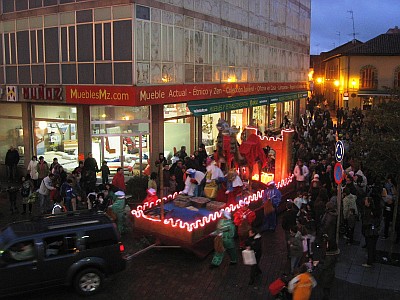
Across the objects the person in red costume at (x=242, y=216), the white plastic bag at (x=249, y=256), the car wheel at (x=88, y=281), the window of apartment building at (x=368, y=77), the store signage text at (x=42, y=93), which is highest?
the window of apartment building at (x=368, y=77)

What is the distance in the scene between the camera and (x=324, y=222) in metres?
11.5

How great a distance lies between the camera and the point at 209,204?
1274 centimetres

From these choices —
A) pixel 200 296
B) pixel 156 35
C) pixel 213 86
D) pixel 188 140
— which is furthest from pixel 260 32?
pixel 200 296

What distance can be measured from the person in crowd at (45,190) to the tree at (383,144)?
9431 millimetres

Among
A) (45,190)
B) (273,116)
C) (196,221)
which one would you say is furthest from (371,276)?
(273,116)

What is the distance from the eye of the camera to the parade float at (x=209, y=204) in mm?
11531

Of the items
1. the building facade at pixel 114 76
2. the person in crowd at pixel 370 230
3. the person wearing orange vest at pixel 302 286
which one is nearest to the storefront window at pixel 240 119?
the building facade at pixel 114 76

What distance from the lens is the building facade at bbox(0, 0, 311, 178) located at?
18.0 metres

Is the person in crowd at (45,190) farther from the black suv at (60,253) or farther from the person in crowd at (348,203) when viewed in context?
the person in crowd at (348,203)

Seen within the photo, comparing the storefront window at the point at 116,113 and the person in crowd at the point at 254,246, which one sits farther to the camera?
the storefront window at the point at 116,113

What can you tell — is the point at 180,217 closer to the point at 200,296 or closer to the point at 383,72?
the point at 200,296

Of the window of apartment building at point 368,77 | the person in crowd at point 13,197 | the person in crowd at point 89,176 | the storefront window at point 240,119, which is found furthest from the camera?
the window of apartment building at point 368,77

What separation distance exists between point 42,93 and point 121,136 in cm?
392

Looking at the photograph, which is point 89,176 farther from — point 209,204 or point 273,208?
point 273,208
